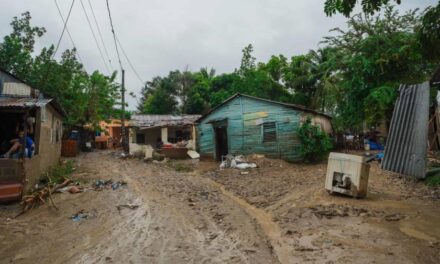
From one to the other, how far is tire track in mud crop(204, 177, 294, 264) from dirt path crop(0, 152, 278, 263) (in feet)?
0.42

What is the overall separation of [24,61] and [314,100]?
24063 mm

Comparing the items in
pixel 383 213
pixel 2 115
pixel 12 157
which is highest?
pixel 2 115

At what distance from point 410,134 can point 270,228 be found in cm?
449

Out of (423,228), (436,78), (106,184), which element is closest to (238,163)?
(106,184)

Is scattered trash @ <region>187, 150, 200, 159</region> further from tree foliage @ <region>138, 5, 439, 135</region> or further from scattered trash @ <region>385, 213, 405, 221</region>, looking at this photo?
scattered trash @ <region>385, 213, 405, 221</region>

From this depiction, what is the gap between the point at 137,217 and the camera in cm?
744

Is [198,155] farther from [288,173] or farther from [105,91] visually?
[105,91]

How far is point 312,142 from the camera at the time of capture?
16.6m

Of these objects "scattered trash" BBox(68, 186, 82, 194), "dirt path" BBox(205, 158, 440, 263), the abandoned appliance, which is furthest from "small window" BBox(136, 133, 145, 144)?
the abandoned appliance

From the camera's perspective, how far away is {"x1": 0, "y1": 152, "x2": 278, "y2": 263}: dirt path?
516cm

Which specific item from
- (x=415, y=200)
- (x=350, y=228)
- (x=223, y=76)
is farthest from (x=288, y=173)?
(x=223, y=76)

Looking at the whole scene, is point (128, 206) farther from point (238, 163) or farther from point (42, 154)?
point (238, 163)

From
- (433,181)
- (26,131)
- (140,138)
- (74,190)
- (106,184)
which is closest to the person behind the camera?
(433,181)

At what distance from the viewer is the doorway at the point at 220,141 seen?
20.2 metres
